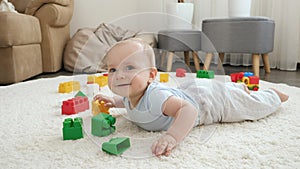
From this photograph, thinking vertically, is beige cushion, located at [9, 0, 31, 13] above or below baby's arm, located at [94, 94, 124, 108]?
above

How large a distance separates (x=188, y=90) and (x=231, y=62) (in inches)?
68.4

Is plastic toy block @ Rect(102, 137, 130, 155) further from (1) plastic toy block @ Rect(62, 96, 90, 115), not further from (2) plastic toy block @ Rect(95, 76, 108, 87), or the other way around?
(2) plastic toy block @ Rect(95, 76, 108, 87)

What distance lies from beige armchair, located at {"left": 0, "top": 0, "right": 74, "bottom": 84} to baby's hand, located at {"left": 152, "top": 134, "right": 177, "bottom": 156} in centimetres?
130

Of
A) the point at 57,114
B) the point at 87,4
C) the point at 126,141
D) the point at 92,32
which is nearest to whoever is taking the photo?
the point at 126,141

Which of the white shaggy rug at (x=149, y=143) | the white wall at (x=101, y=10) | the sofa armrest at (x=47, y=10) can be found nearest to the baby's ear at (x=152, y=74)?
the white shaggy rug at (x=149, y=143)

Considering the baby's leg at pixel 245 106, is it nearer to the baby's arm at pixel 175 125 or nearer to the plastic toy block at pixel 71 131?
the baby's arm at pixel 175 125

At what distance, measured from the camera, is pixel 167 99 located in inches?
28.2

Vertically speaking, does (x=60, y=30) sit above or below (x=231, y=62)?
above

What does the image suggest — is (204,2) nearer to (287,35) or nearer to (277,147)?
(287,35)

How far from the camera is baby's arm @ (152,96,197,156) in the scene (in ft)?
2.13

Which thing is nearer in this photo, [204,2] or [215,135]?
[215,135]

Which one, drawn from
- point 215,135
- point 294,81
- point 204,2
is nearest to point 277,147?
point 215,135

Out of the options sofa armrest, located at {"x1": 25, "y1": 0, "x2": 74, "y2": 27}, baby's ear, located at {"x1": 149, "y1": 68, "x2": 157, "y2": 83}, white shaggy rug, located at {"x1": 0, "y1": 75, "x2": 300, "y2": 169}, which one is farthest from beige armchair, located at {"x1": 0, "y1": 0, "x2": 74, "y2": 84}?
baby's ear, located at {"x1": 149, "y1": 68, "x2": 157, "y2": 83}

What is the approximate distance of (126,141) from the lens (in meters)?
0.68
